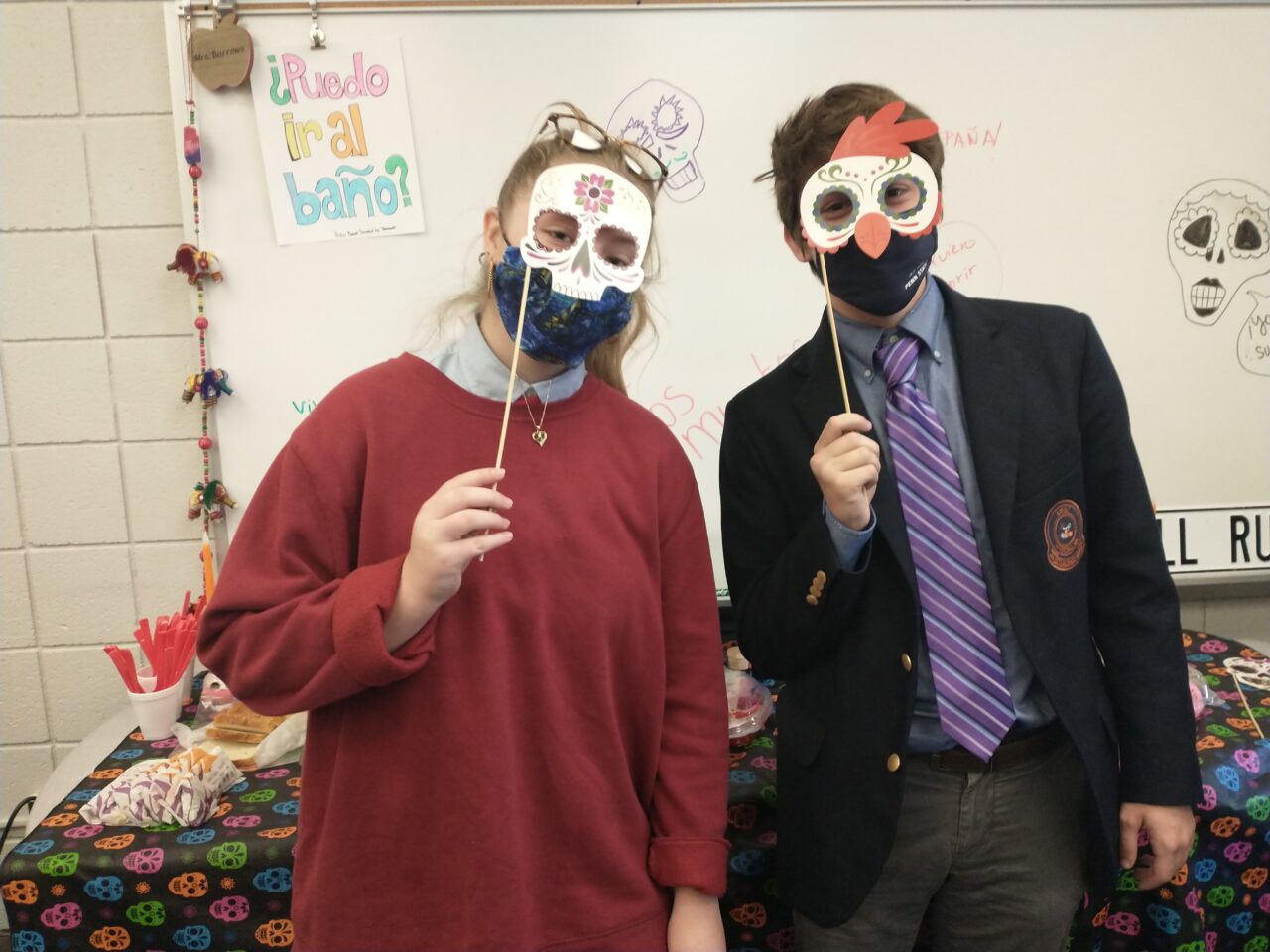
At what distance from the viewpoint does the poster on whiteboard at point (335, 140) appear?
1603 millimetres

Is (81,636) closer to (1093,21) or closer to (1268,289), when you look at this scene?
(1093,21)

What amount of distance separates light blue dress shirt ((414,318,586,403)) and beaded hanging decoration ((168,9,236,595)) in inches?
37.4

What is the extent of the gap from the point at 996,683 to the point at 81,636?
5.92 ft

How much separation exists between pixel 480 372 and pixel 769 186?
1.08 metres

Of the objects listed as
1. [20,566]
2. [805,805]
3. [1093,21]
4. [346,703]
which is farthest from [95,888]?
[1093,21]

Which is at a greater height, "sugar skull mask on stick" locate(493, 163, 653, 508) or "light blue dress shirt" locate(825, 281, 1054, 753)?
"sugar skull mask on stick" locate(493, 163, 653, 508)

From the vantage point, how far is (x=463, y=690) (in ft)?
2.65

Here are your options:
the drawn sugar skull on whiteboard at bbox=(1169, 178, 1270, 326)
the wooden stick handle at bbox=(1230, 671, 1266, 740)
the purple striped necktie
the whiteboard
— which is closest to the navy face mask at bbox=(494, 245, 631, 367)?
the purple striped necktie

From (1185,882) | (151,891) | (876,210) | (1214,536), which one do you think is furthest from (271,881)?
(1214,536)

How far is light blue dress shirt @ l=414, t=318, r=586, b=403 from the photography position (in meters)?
0.87

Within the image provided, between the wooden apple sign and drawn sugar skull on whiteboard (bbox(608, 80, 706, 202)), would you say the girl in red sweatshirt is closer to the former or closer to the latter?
drawn sugar skull on whiteboard (bbox(608, 80, 706, 202))

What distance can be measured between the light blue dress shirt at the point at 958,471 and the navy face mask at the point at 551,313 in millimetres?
299

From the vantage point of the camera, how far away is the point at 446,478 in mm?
833

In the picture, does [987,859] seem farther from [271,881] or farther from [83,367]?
[83,367]
